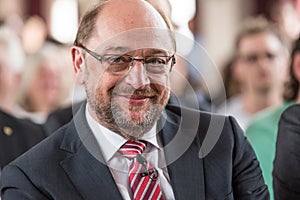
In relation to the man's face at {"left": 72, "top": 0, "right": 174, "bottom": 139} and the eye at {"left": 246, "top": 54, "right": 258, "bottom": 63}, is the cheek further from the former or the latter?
the eye at {"left": 246, "top": 54, "right": 258, "bottom": 63}

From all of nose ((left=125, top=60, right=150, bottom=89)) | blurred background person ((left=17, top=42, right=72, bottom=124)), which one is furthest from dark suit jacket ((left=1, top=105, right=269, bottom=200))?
blurred background person ((left=17, top=42, right=72, bottom=124))

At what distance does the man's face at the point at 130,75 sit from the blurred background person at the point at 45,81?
3107 mm

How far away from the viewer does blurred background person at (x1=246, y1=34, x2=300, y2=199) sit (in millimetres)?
3447

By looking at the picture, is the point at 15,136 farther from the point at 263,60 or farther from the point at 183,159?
the point at 263,60

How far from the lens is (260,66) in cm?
480

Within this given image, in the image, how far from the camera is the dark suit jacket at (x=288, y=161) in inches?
103

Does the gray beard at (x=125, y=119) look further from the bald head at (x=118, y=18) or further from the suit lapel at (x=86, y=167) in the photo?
the bald head at (x=118, y=18)

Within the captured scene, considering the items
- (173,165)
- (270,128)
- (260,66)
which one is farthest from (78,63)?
(260,66)

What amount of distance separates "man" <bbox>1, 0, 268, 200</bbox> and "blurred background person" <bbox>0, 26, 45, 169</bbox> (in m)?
0.97

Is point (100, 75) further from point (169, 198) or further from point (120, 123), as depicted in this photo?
point (169, 198)

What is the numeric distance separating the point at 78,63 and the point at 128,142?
0.90 ft

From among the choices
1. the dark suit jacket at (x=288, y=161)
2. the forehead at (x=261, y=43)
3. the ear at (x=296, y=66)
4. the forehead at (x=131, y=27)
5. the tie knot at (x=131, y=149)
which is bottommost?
the forehead at (x=261, y=43)

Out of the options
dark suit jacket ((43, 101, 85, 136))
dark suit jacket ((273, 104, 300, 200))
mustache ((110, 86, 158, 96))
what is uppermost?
mustache ((110, 86, 158, 96))

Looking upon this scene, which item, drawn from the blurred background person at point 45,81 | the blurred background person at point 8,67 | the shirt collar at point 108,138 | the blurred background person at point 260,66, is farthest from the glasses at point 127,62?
the blurred background person at point 45,81
